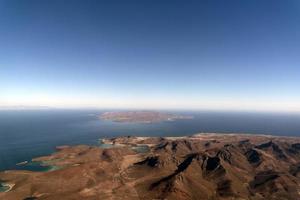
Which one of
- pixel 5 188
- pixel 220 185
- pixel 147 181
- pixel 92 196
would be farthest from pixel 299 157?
pixel 5 188

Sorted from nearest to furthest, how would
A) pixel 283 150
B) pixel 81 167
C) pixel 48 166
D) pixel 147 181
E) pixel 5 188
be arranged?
1. pixel 5 188
2. pixel 147 181
3. pixel 81 167
4. pixel 48 166
5. pixel 283 150

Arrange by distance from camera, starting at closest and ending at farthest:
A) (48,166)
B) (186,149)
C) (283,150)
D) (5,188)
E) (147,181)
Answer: (5,188), (147,181), (48,166), (283,150), (186,149)

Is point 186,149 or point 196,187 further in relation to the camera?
point 186,149

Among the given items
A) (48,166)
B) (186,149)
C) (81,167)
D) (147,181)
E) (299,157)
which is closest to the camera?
(147,181)

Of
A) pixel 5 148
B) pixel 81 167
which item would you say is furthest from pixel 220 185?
pixel 5 148

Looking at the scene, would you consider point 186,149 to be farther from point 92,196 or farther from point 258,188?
point 92,196

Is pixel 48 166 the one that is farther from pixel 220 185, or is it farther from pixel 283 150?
pixel 283 150

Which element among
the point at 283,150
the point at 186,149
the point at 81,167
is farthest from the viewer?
the point at 186,149

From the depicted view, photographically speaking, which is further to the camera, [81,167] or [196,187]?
[81,167]
